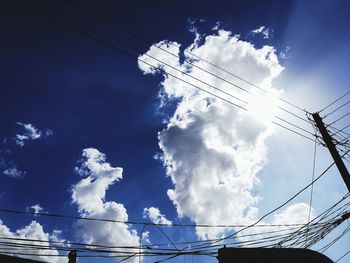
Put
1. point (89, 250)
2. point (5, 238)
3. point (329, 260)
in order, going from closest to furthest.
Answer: point (5, 238), point (89, 250), point (329, 260)

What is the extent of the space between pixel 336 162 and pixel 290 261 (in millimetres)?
5533

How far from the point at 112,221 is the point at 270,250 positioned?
7858 mm

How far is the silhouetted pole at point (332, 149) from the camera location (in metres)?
11.5

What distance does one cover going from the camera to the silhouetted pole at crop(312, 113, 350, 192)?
11.5m

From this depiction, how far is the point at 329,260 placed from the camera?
14.4 meters

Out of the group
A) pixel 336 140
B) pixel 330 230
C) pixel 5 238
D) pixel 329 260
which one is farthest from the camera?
pixel 329 260

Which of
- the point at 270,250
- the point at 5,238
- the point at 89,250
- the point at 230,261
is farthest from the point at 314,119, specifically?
the point at 5,238

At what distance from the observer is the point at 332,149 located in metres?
12.3

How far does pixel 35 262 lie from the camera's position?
38.8 ft

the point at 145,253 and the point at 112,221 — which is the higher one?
the point at 112,221

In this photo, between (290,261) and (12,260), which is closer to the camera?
(12,260)

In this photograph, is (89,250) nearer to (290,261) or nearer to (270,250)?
(270,250)

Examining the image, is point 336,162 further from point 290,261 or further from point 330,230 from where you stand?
point 290,261

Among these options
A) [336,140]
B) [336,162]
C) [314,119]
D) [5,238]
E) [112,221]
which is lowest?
[5,238]
